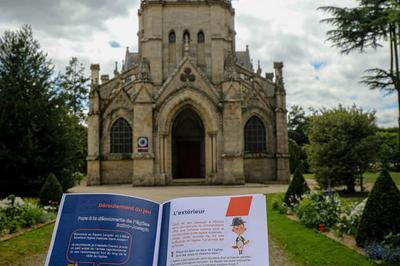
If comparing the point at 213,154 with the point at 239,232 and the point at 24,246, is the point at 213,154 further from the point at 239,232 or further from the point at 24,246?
the point at 239,232

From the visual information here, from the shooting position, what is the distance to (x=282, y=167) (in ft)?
102

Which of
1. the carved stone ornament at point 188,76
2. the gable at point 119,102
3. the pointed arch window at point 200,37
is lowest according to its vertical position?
the gable at point 119,102

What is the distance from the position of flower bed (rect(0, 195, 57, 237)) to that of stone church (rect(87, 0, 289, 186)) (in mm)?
15453

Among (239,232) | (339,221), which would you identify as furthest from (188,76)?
(239,232)

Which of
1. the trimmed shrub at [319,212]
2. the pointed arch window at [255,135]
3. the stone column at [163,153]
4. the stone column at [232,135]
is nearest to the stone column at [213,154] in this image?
the stone column at [232,135]

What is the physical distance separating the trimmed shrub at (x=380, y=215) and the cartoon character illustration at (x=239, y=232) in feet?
20.2

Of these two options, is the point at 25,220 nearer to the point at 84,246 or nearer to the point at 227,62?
the point at 84,246

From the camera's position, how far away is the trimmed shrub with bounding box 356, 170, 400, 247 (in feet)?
28.1

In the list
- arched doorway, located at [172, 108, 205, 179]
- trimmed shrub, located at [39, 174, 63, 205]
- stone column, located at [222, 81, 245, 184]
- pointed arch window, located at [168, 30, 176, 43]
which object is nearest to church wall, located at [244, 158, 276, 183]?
stone column, located at [222, 81, 245, 184]

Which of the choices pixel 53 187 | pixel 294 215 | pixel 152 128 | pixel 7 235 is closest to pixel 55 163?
pixel 53 187

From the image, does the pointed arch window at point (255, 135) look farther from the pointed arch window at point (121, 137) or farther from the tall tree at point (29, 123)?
the tall tree at point (29, 123)

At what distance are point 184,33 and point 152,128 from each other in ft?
28.0

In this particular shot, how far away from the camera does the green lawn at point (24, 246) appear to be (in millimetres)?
8369

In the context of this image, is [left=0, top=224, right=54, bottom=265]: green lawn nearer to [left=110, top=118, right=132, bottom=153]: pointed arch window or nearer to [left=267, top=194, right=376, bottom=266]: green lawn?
[left=267, top=194, right=376, bottom=266]: green lawn
